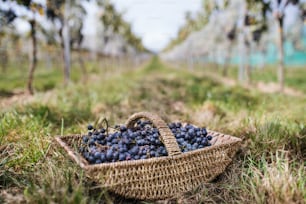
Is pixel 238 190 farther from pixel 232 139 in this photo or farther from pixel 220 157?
pixel 232 139

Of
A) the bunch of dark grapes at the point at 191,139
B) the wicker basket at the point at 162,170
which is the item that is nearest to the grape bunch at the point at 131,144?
the bunch of dark grapes at the point at 191,139

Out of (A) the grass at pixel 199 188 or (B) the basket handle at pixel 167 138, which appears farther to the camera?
(B) the basket handle at pixel 167 138

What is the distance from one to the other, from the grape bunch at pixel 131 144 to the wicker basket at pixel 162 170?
0.34 ft

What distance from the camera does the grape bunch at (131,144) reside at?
1.89 meters

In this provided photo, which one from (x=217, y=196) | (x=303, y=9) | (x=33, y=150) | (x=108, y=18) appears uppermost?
(x=108, y=18)

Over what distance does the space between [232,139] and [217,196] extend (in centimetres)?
47

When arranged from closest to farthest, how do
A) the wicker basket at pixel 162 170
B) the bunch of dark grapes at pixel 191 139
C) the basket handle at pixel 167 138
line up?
the wicker basket at pixel 162 170 → the basket handle at pixel 167 138 → the bunch of dark grapes at pixel 191 139

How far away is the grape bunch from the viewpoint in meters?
1.89

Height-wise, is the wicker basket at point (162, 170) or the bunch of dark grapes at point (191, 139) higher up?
the bunch of dark grapes at point (191, 139)

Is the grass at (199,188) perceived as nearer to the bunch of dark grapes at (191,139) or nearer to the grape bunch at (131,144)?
the grape bunch at (131,144)

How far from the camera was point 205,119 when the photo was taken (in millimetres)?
3656

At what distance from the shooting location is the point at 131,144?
211 centimetres

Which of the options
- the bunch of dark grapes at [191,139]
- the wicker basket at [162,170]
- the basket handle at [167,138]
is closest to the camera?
the wicker basket at [162,170]

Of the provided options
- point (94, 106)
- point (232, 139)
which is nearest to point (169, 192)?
point (232, 139)
